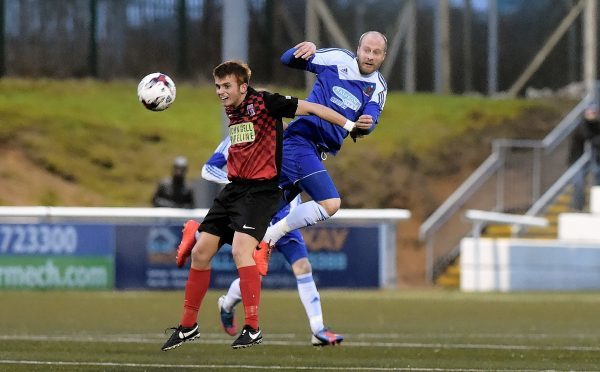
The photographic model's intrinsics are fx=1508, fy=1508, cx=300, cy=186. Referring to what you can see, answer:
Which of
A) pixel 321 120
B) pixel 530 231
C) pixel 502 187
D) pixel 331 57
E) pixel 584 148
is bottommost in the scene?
pixel 530 231

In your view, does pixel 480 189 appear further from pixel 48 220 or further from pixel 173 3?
pixel 48 220

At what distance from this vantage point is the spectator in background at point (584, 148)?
30078 mm

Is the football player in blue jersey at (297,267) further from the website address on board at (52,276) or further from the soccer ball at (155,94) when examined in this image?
the website address on board at (52,276)

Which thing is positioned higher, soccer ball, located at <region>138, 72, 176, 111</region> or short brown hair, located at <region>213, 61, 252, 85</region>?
short brown hair, located at <region>213, 61, 252, 85</region>

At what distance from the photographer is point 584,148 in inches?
1220

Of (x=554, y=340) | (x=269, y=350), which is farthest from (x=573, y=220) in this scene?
(x=269, y=350)

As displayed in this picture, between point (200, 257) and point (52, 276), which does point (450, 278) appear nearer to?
point (52, 276)

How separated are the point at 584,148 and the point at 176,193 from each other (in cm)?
1039

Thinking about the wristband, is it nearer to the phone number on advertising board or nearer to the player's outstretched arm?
the player's outstretched arm

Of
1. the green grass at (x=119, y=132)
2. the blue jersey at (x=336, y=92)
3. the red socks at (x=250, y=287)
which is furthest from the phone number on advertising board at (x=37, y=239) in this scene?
the red socks at (x=250, y=287)

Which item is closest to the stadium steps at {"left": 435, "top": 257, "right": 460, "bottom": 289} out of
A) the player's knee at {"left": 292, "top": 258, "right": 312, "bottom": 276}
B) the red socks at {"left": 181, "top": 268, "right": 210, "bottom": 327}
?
the player's knee at {"left": 292, "top": 258, "right": 312, "bottom": 276}

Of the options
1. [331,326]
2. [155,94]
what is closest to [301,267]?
[155,94]

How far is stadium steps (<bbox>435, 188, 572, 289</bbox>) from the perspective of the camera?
29.1m

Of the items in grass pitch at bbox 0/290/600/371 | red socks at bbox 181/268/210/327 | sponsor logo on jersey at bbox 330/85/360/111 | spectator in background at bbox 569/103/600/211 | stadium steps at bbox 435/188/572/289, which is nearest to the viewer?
red socks at bbox 181/268/210/327
